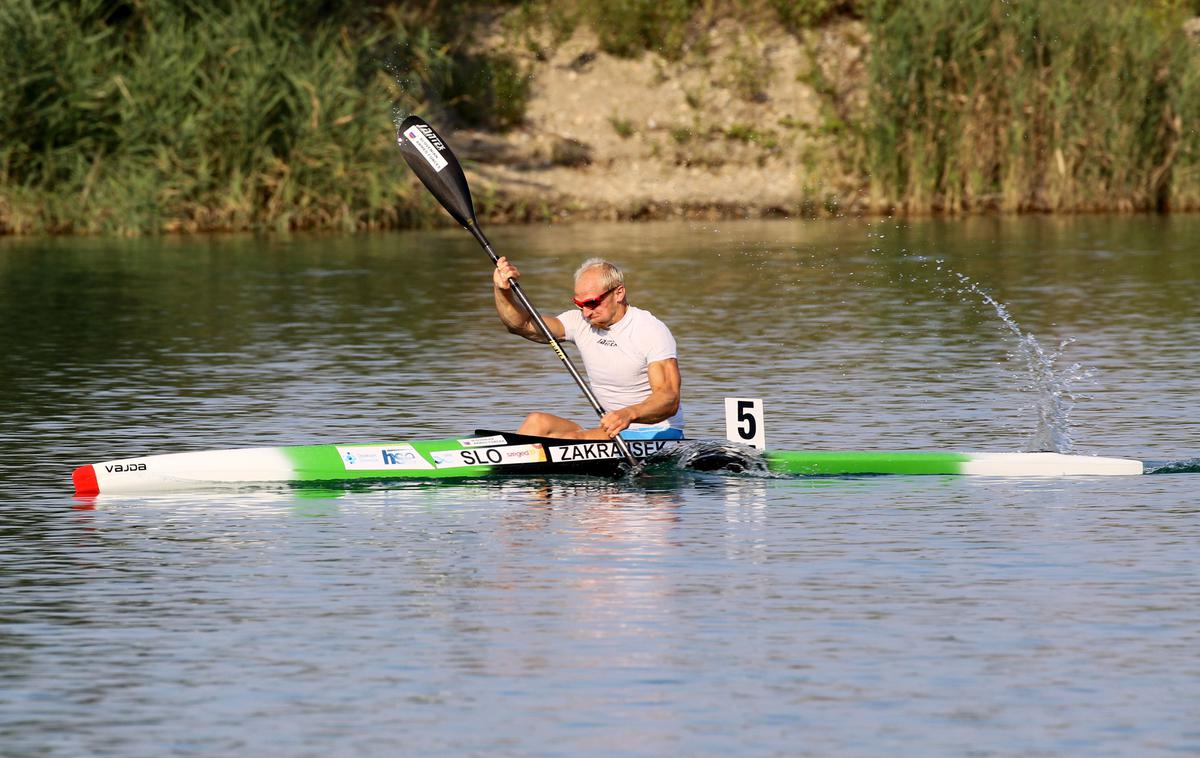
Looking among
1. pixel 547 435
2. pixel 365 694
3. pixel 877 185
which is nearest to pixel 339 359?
pixel 547 435

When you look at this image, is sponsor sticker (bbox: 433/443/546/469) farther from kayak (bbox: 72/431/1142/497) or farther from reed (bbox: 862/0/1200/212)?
reed (bbox: 862/0/1200/212)

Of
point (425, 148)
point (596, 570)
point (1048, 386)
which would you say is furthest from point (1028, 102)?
point (596, 570)

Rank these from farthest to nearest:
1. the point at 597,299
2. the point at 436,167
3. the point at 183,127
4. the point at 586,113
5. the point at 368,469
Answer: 1. the point at 586,113
2. the point at 183,127
3. the point at 436,167
4. the point at 597,299
5. the point at 368,469

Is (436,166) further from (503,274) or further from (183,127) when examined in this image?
(183,127)

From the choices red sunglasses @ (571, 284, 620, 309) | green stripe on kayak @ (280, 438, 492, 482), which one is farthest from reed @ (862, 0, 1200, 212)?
green stripe on kayak @ (280, 438, 492, 482)

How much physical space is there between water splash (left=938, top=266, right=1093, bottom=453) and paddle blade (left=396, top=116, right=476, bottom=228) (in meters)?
3.72

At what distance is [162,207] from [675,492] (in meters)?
23.8

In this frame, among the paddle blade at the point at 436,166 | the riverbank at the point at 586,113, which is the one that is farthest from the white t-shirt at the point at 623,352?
the riverbank at the point at 586,113

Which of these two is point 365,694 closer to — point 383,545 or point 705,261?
point 383,545

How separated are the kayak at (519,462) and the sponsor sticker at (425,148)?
133 inches

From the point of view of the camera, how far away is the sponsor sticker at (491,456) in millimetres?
11992

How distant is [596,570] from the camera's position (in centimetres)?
952

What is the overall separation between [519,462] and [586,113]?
30618 millimetres

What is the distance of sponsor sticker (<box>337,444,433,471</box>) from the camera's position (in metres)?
12.0
